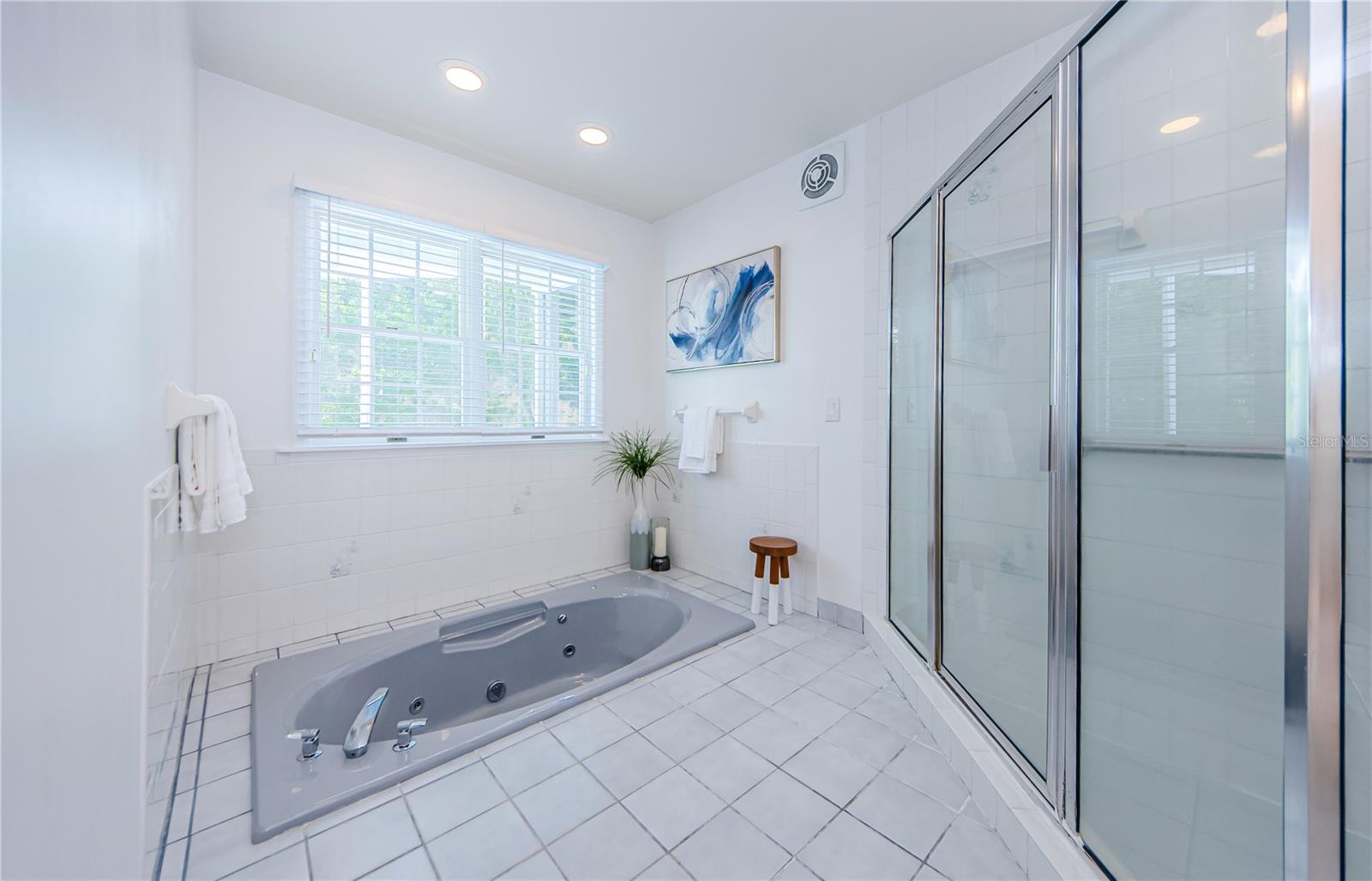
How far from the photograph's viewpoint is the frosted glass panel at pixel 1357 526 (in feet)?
2.33

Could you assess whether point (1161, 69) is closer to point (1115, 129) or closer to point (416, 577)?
point (1115, 129)

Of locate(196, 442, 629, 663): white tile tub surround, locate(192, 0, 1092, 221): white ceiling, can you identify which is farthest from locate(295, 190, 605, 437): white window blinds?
locate(192, 0, 1092, 221): white ceiling

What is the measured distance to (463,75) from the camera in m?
2.00

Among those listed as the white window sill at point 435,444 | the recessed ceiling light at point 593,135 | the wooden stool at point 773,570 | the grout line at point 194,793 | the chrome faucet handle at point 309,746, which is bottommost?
the grout line at point 194,793

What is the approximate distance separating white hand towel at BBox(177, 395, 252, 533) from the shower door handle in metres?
2.36

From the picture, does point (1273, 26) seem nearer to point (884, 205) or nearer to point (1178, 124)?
point (1178, 124)

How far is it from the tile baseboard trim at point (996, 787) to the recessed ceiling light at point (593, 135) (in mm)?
2639

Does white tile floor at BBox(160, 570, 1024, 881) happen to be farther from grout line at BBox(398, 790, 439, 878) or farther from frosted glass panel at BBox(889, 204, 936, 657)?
frosted glass panel at BBox(889, 204, 936, 657)

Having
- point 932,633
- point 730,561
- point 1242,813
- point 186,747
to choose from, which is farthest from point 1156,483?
point 186,747

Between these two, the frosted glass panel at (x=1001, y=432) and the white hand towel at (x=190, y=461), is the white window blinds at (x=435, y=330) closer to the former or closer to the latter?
the white hand towel at (x=190, y=461)

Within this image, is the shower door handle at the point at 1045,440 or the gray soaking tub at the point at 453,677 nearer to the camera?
the shower door handle at the point at 1045,440

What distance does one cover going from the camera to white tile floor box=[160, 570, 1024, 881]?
1.13m

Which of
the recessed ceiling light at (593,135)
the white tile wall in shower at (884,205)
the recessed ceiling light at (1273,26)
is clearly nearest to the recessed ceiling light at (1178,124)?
the recessed ceiling light at (1273,26)

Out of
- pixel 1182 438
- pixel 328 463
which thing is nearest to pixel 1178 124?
pixel 1182 438
